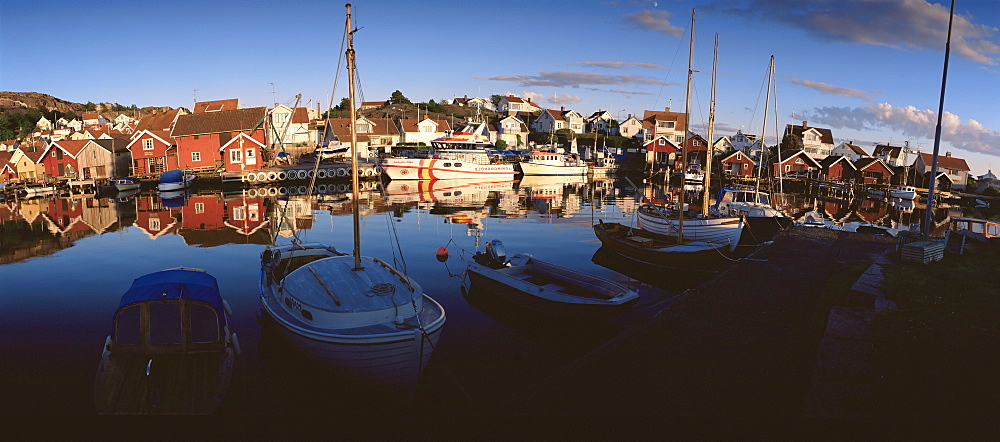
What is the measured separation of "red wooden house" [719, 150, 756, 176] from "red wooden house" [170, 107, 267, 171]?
208ft

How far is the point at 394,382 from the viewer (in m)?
10.1

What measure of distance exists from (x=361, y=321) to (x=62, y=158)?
6819cm

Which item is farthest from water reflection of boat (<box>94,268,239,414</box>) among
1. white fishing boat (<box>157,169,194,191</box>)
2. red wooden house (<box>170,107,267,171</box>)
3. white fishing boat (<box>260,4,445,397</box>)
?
red wooden house (<box>170,107,267,171</box>)

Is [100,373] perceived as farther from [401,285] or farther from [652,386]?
[652,386]

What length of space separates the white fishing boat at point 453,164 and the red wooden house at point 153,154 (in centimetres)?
2447

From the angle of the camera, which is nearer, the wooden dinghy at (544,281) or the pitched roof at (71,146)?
the wooden dinghy at (544,281)

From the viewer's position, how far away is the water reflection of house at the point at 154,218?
31359mm

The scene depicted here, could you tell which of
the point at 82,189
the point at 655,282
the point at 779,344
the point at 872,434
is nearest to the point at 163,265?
the point at 655,282

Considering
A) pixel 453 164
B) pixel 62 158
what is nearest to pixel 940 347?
pixel 453 164

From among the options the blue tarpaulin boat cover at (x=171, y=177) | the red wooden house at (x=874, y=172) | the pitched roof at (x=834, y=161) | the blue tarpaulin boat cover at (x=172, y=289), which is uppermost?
the pitched roof at (x=834, y=161)

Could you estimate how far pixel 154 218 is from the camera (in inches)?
1427

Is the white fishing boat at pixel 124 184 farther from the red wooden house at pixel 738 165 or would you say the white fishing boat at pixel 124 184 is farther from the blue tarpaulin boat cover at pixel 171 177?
the red wooden house at pixel 738 165

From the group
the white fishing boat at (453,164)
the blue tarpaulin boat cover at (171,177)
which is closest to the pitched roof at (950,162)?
the white fishing boat at (453,164)

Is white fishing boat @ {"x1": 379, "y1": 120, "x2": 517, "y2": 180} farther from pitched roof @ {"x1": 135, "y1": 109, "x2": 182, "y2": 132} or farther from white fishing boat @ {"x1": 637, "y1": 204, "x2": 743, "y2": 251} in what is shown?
white fishing boat @ {"x1": 637, "y1": 204, "x2": 743, "y2": 251}
